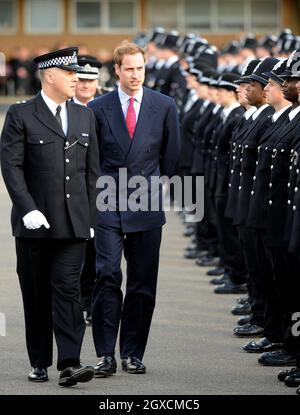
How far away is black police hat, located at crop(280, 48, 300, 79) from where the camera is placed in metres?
9.56

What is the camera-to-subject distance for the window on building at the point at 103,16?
58.7m

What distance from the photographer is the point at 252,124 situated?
36.9 feet

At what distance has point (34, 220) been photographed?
889 cm

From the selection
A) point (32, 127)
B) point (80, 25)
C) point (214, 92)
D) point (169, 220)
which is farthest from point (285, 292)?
point (80, 25)

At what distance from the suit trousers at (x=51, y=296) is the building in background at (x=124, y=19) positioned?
48057 millimetres

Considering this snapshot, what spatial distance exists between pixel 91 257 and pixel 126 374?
94.3 inches

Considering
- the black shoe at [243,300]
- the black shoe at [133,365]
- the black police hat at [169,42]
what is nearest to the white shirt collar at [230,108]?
the black shoe at [243,300]

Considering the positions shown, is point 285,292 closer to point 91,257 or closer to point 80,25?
point 91,257

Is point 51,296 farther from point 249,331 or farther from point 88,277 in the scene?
point 88,277

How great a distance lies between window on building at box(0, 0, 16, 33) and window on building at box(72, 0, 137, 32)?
7.82ft

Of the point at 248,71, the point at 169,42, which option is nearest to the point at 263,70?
the point at 248,71

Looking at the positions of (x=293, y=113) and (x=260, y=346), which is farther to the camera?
(x=260, y=346)

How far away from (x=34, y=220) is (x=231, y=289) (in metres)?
5.16

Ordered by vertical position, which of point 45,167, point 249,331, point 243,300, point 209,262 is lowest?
point 209,262
